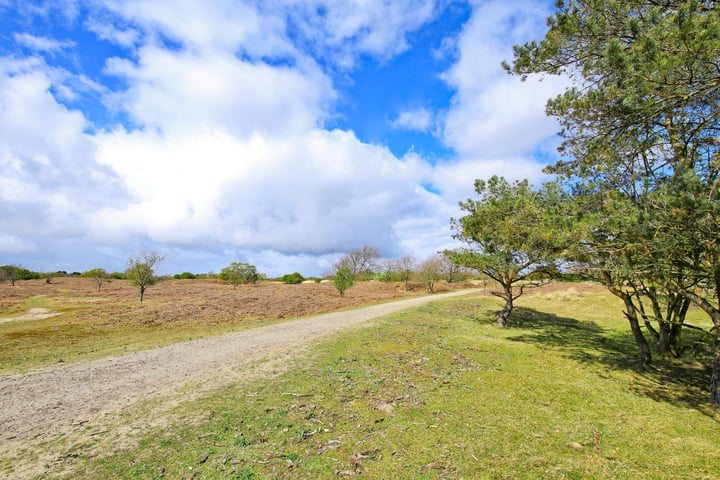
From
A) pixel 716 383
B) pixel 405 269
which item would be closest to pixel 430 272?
pixel 405 269

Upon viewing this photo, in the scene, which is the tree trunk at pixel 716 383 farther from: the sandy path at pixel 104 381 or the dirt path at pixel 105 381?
the sandy path at pixel 104 381

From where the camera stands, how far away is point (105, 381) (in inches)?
337

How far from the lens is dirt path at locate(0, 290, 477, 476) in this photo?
6.03 metres

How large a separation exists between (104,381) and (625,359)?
18464mm

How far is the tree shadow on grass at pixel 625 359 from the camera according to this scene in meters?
8.98

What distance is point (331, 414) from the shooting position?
6.39m

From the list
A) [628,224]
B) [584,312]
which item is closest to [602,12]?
[628,224]

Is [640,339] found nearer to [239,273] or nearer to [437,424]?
[437,424]

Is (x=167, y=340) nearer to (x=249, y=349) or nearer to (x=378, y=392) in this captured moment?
(x=249, y=349)

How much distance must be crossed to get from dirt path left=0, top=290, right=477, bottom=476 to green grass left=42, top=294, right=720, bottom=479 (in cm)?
154

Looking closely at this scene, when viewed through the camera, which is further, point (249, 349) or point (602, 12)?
point (249, 349)

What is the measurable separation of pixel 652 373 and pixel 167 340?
66.3 feet

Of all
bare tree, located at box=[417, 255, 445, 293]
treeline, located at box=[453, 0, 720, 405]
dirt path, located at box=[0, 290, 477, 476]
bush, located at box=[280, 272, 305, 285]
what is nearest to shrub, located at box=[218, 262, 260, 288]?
bush, located at box=[280, 272, 305, 285]

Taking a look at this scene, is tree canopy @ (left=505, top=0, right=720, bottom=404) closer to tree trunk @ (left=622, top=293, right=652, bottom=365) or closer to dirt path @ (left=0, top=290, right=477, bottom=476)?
tree trunk @ (left=622, top=293, right=652, bottom=365)
